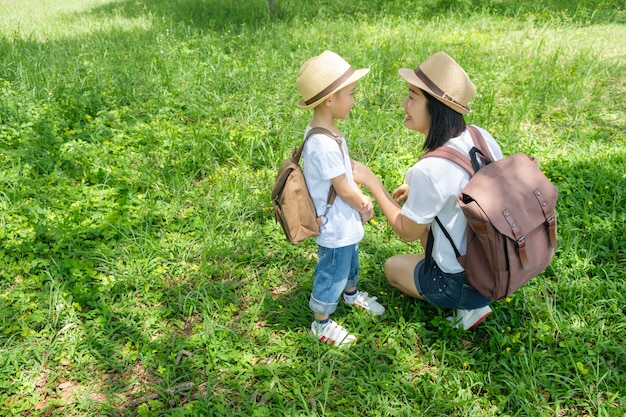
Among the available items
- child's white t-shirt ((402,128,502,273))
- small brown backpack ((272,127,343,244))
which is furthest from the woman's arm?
small brown backpack ((272,127,343,244))

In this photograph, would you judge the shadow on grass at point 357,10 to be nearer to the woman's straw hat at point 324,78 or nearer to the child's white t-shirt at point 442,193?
the woman's straw hat at point 324,78

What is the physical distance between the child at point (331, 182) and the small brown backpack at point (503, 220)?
0.44m

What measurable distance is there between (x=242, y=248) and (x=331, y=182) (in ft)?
4.13

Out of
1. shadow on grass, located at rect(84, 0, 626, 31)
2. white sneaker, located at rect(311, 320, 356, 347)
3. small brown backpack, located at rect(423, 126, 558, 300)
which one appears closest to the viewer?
small brown backpack, located at rect(423, 126, 558, 300)

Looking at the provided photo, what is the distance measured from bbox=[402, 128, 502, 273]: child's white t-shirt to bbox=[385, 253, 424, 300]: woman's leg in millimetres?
401

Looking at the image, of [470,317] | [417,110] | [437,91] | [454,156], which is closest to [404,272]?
[470,317]

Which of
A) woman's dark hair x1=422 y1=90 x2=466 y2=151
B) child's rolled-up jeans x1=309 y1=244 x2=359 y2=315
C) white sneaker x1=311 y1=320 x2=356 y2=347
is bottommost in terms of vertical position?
white sneaker x1=311 y1=320 x2=356 y2=347

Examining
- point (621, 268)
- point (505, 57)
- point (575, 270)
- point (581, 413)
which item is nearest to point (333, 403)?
point (581, 413)

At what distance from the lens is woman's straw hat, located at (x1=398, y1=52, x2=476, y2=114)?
7.30 ft

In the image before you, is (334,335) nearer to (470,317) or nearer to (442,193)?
(470,317)

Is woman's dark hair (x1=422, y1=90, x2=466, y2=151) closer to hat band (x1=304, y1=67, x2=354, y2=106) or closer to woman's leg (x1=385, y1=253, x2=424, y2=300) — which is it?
hat band (x1=304, y1=67, x2=354, y2=106)

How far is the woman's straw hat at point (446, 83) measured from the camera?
222cm

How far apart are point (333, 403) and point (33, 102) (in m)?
4.29

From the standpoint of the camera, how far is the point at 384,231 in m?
3.57
